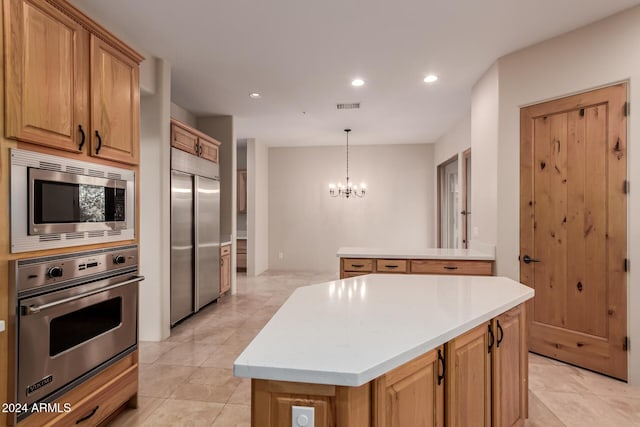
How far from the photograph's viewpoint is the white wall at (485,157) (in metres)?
3.31

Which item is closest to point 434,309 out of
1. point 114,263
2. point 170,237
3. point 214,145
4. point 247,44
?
point 114,263

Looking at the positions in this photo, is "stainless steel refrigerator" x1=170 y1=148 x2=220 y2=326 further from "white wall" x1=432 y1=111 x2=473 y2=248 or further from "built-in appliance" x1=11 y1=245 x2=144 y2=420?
"white wall" x1=432 y1=111 x2=473 y2=248

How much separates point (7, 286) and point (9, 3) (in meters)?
1.16

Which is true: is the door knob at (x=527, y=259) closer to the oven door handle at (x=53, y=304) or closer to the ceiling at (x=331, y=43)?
the ceiling at (x=331, y=43)

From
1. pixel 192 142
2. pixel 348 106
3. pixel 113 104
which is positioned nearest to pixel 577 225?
pixel 348 106

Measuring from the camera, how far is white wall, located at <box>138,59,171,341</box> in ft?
10.9

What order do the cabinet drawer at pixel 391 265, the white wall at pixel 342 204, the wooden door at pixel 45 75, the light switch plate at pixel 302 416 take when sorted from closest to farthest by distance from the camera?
the light switch plate at pixel 302 416 → the wooden door at pixel 45 75 → the cabinet drawer at pixel 391 265 → the white wall at pixel 342 204

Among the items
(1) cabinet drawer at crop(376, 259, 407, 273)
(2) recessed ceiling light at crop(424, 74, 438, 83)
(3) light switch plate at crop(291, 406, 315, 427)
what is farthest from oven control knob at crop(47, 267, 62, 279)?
(2) recessed ceiling light at crop(424, 74, 438, 83)

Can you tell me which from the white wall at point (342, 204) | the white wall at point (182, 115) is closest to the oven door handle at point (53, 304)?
the white wall at point (182, 115)

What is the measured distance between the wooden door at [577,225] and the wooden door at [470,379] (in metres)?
1.81

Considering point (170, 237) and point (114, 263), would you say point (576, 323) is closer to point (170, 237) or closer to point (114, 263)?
point (114, 263)

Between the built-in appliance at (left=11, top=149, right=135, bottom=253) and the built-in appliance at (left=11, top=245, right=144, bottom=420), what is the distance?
0.09m

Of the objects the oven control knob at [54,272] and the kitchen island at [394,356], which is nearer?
the kitchen island at [394,356]

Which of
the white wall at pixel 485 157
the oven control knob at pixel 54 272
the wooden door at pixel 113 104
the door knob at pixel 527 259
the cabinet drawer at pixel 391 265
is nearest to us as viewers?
the oven control knob at pixel 54 272
